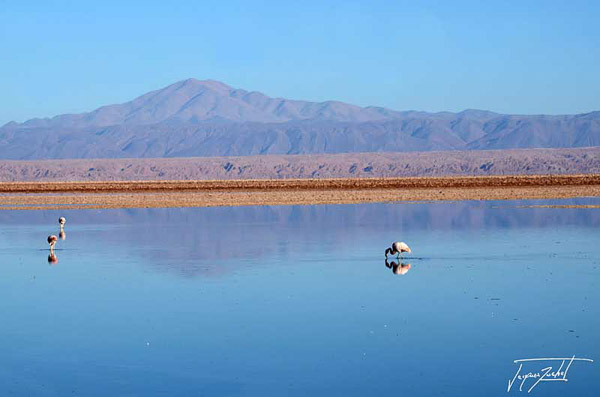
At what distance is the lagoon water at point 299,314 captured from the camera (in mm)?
A: 10711

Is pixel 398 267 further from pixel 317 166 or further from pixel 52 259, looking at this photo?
pixel 317 166

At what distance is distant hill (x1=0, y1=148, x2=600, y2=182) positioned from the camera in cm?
16488

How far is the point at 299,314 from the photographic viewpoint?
47.4ft

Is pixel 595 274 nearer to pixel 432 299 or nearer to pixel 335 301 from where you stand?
pixel 432 299

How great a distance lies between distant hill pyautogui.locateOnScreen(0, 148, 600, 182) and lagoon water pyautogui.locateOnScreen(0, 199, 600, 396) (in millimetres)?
136629

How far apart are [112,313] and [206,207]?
32.5 m

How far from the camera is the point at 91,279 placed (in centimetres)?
1912

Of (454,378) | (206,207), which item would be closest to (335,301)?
(454,378)

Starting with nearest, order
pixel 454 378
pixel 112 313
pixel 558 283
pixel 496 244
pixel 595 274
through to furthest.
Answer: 1. pixel 454 378
2. pixel 112 313
3. pixel 558 283
4. pixel 595 274
5. pixel 496 244

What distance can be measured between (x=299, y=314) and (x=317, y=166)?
158758 millimetres
